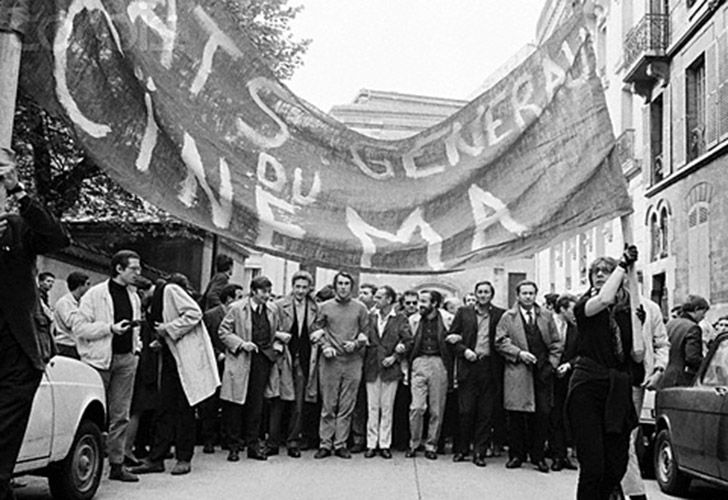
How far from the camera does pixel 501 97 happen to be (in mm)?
7617

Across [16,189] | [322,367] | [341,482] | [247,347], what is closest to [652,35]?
[322,367]

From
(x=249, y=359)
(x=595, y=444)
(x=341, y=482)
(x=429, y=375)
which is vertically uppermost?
(x=249, y=359)

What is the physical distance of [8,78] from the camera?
16.8 ft

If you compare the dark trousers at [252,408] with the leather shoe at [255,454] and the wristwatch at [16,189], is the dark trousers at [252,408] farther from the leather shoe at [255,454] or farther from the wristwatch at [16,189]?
the wristwatch at [16,189]

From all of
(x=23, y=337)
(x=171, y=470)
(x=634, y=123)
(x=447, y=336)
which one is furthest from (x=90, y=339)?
(x=634, y=123)

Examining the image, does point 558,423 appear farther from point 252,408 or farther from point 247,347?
point 247,347

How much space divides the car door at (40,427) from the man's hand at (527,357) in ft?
17.2

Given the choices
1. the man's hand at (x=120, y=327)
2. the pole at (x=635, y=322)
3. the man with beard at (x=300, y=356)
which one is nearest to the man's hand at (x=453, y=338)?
the man with beard at (x=300, y=356)

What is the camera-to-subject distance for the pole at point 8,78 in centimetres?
495

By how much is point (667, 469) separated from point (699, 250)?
36.7ft

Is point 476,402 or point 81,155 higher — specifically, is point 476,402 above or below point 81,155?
below

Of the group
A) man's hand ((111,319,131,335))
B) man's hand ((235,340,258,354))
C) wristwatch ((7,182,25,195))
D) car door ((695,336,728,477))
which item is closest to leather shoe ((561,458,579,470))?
car door ((695,336,728,477))

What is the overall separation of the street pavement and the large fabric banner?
2097 mm

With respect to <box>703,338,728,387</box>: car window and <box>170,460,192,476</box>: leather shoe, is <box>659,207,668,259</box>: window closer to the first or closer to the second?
<box>703,338,728,387</box>: car window
